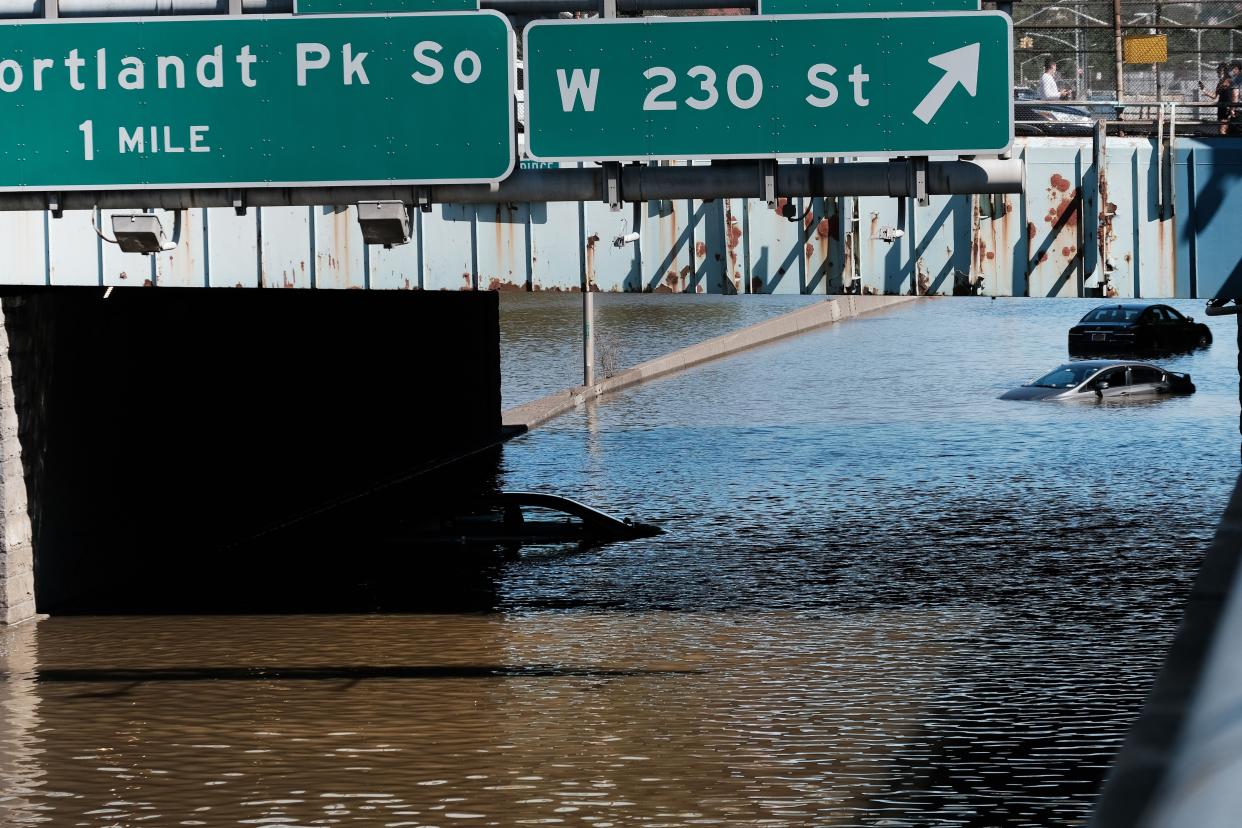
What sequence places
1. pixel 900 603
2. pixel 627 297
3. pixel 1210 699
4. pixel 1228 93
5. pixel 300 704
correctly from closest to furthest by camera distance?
pixel 1210 699
pixel 1228 93
pixel 300 704
pixel 900 603
pixel 627 297

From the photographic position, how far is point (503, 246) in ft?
48.9

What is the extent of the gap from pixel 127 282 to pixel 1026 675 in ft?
30.4

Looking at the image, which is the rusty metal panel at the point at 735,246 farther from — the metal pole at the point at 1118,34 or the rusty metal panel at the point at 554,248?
the metal pole at the point at 1118,34

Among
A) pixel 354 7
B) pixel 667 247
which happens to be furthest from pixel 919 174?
pixel 354 7

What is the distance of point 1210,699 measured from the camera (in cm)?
140

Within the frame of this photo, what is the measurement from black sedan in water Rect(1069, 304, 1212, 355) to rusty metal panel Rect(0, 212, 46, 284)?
1409 inches

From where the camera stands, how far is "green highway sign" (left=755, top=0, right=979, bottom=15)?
37.2ft

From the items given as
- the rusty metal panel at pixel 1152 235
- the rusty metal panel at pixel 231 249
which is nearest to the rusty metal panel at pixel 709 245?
the rusty metal panel at pixel 1152 235

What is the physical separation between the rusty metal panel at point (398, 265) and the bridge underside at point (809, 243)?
1 centimetres

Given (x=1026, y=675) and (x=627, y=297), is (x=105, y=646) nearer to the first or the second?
(x=1026, y=675)

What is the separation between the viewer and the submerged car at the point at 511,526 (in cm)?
2291

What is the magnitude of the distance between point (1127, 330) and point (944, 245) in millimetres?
34731

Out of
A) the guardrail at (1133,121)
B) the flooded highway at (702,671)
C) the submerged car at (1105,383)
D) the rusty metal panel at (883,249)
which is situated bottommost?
the flooded highway at (702,671)

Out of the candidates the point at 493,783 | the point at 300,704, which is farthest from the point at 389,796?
the point at 300,704
